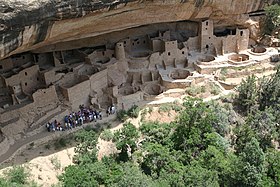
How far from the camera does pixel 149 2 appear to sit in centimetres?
1443

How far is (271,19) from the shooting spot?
60.4 feet

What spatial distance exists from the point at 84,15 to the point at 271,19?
9.28m

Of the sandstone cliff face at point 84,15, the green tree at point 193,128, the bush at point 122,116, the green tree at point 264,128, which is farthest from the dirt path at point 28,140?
the green tree at point 264,128

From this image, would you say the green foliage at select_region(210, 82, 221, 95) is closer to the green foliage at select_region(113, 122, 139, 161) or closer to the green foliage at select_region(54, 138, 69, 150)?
the green foliage at select_region(113, 122, 139, 161)

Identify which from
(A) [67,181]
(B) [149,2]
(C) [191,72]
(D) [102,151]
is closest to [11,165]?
(A) [67,181]

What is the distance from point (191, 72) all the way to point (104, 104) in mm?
3879

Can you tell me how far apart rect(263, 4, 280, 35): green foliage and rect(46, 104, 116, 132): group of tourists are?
8.11m

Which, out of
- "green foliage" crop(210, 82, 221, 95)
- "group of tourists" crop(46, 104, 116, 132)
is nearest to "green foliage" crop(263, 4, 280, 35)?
"green foliage" crop(210, 82, 221, 95)

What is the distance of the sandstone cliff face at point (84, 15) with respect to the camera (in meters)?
11.4

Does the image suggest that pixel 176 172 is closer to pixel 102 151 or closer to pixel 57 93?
pixel 102 151

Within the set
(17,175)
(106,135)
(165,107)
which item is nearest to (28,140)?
(17,175)

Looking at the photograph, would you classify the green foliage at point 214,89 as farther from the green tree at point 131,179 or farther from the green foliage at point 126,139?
the green tree at point 131,179

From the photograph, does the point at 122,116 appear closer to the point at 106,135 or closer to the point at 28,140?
the point at 106,135

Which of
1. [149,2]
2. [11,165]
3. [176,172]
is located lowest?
[176,172]
